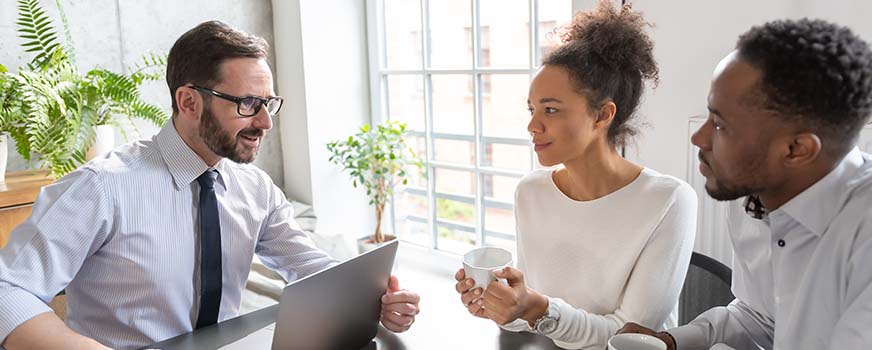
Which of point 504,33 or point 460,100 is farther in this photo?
point 460,100

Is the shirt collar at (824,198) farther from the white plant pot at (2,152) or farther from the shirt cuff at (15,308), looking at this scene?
the white plant pot at (2,152)

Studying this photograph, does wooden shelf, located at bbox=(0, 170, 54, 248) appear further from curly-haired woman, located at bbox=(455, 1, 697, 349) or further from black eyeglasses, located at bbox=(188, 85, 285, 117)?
curly-haired woman, located at bbox=(455, 1, 697, 349)

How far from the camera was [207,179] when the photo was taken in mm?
1548

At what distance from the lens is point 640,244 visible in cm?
149

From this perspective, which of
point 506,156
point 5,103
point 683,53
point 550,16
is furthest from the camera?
point 506,156

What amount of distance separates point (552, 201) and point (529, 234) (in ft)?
0.33

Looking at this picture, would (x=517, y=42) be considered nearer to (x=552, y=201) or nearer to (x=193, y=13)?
(x=552, y=201)

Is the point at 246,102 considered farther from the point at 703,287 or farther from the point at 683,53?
the point at 683,53

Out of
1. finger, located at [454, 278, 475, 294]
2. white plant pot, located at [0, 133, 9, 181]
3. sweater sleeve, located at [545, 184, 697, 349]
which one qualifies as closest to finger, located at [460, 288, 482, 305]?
finger, located at [454, 278, 475, 294]

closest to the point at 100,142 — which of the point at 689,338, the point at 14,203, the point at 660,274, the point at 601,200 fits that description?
the point at 14,203

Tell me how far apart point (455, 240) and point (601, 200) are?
173 cm

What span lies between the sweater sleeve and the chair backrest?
7 cm

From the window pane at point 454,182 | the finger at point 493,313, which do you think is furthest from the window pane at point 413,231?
the finger at point 493,313

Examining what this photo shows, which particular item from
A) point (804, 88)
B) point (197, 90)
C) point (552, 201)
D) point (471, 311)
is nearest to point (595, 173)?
point (552, 201)
